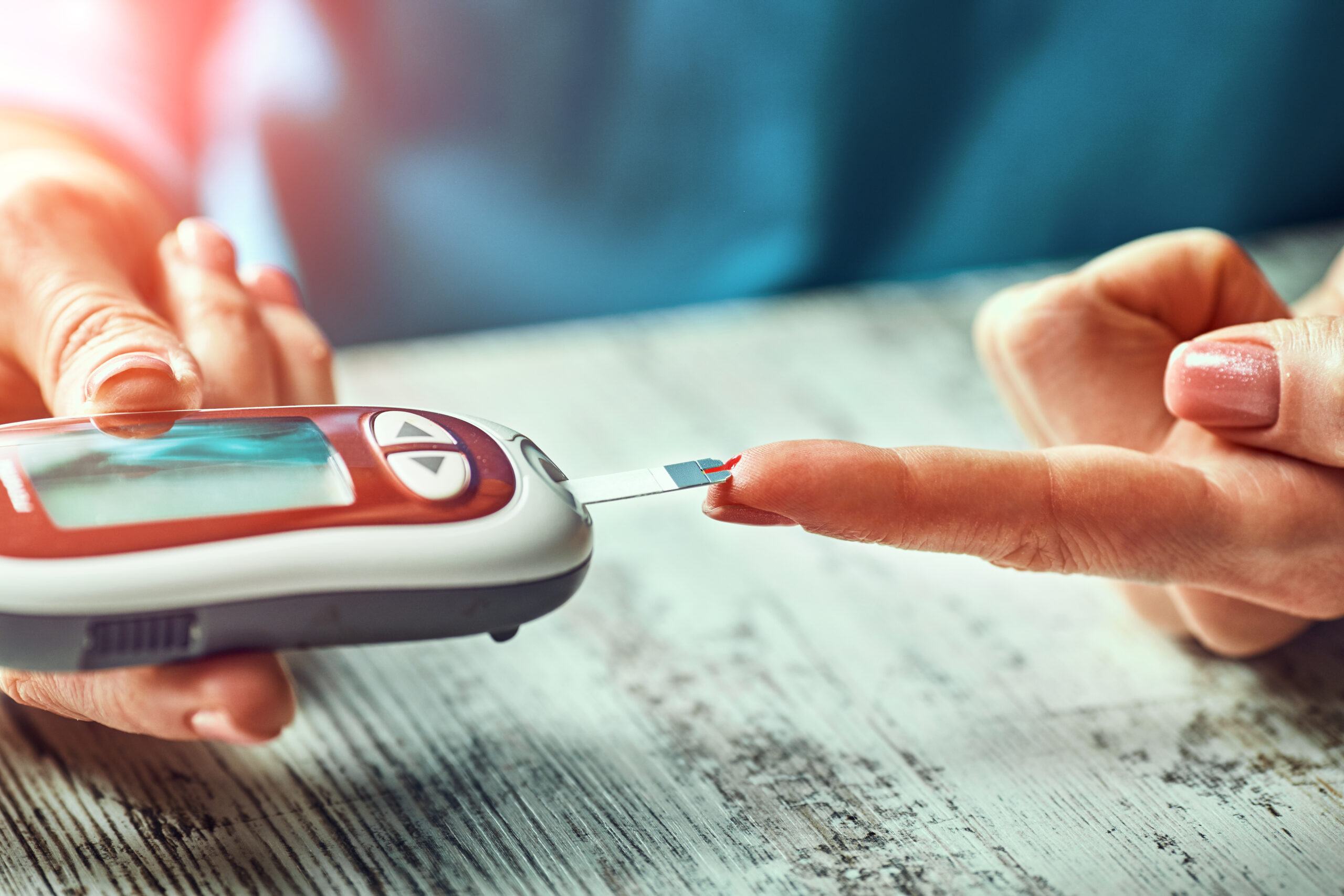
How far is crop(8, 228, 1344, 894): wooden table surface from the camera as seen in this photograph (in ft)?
1.36

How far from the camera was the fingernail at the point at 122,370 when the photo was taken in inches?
16.2

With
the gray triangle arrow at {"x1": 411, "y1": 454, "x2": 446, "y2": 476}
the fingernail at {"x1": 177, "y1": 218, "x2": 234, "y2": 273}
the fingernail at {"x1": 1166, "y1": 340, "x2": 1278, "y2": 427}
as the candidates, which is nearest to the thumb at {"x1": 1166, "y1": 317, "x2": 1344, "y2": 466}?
the fingernail at {"x1": 1166, "y1": 340, "x2": 1278, "y2": 427}

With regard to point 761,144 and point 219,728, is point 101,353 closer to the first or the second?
point 219,728

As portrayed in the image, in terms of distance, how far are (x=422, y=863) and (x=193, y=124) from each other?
30.2 inches

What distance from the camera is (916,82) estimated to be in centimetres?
102

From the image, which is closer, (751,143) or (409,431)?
(409,431)

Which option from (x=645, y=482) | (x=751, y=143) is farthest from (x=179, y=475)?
(x=751, y=143)

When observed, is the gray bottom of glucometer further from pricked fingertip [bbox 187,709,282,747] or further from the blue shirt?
the blue shirt

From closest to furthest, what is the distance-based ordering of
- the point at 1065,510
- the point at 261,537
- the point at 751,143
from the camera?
the point at 261,537 < the point at 1065,510 < the point at 751,143

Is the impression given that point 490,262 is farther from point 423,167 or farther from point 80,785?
point 80,785

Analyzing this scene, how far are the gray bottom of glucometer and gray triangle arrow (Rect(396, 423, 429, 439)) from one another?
2.8 inches

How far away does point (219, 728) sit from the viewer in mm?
360

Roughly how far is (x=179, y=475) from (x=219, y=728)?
0.28ft

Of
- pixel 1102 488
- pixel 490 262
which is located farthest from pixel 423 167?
pixel 1102 488
